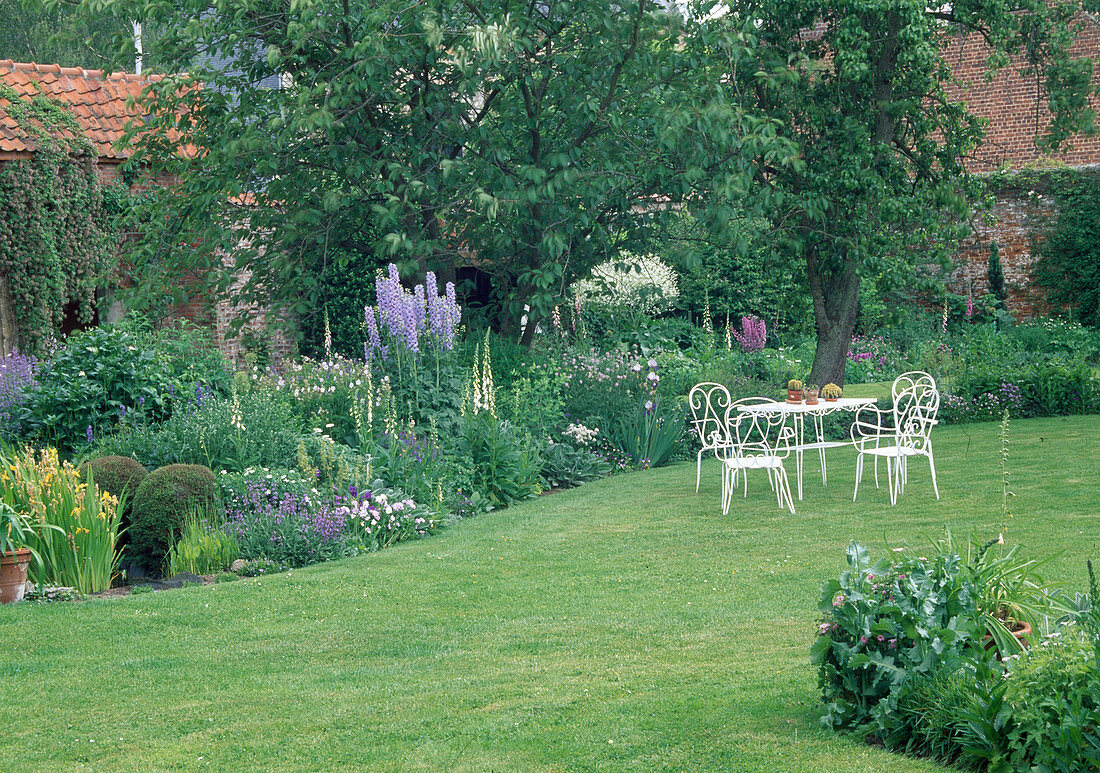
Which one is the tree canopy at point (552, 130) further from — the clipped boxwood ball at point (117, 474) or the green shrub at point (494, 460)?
the clipped boxwood ball at point (117, 474)

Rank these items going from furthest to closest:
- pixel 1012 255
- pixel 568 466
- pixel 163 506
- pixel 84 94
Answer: pixel 1012 255
pixel 84 94
pixel 568 466
pixel 163 506

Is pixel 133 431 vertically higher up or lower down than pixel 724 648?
higher up

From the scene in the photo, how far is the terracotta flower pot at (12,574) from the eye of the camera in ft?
20.9

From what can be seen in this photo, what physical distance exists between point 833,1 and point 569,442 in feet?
17.9

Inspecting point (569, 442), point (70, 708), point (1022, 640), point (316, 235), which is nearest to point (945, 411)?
point (569, 442)

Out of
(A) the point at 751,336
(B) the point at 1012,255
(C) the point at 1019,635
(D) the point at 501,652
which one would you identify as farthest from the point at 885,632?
(B) the point at 1012,255

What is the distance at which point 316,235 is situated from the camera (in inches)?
446

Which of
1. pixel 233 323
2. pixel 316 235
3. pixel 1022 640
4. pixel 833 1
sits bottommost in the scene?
pixel 1022 640

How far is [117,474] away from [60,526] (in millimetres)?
1143

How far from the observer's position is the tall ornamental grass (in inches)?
264

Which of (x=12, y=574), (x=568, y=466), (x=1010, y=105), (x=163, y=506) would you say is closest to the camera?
(x=12, y=574)

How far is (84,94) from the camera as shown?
14727mm

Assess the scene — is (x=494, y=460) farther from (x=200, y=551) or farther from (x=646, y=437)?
(x=200, y=551)

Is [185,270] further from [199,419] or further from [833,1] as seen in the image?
[833,1]
